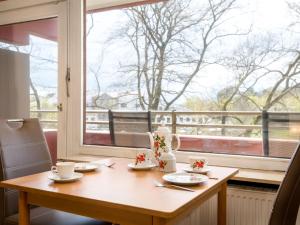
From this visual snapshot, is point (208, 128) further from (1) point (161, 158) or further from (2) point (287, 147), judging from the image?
(1) point (161, 158)

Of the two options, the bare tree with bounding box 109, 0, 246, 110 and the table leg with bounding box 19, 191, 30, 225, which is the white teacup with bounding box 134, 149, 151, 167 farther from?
the bare tree with bounding box 109, 0, 246, 110

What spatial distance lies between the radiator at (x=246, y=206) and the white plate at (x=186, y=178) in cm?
45

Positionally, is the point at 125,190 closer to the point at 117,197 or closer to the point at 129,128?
the point at 117,197

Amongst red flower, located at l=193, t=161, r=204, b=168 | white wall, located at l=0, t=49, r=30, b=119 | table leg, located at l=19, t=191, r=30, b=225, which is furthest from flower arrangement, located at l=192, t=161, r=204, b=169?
white wall, located at l=0, t=49, r=30, b=119

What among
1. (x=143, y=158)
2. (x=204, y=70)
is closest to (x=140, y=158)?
(x=143, y=158)

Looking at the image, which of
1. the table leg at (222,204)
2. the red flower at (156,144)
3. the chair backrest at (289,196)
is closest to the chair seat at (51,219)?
the red flower at (156,144)

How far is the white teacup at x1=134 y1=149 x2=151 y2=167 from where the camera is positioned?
5.81 feet

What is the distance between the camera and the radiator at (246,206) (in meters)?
1.89

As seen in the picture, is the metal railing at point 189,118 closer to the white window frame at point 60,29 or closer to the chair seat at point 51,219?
the white window frame at point 60,29

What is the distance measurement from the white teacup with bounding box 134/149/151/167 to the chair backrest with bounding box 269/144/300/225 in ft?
2.75

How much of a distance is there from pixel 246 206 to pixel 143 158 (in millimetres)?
724

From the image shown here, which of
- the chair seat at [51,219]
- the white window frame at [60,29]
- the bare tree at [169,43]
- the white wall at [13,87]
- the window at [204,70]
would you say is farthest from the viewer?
the white wall at [13,87]

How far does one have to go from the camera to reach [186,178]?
145cm

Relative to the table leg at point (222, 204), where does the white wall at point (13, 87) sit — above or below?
above
